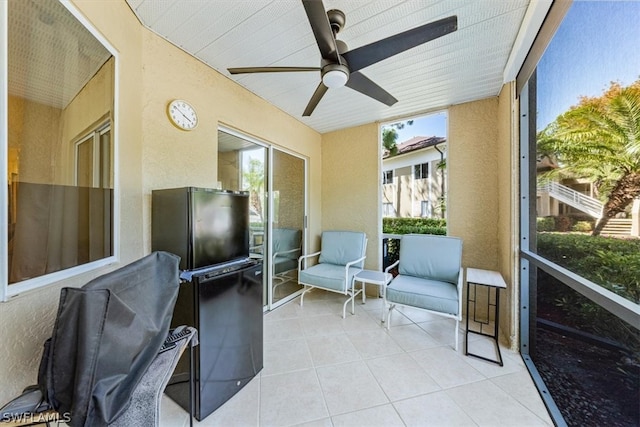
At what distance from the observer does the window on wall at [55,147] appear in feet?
2.69

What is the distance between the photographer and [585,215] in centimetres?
132

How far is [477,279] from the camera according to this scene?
2.15 m

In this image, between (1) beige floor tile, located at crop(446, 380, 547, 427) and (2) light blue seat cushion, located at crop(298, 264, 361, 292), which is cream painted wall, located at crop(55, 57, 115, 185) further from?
(1) beige floor tile, located at crop(446, 380, 547, 427)

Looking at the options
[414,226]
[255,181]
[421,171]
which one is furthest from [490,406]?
[421,171]

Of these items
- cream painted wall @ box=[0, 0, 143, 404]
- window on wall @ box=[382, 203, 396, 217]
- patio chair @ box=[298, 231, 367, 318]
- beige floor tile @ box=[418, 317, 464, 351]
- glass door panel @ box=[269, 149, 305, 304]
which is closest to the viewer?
cream painted wall @ box=[0, 0, 143, 404]

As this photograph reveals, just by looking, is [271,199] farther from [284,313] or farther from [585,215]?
[585,215]

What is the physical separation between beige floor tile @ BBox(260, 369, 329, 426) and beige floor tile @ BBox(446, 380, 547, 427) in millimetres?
918

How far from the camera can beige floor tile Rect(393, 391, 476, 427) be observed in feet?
4.45

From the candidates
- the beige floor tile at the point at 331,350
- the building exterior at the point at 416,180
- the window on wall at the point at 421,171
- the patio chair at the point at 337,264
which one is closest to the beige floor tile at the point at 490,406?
the beige floor tile at the point at 331,350

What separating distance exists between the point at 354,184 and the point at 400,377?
8.00ft

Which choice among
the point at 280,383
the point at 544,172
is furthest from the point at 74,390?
the point at 544,172

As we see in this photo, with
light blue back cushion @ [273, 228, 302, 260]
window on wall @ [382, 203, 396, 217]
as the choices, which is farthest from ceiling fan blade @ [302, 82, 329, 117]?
window on wall @ [382, 203, 396, 217]

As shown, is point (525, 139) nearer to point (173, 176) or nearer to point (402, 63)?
point (402, 63)

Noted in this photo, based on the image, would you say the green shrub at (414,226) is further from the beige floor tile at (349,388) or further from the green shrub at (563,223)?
the beige floor tile at (349,388)
